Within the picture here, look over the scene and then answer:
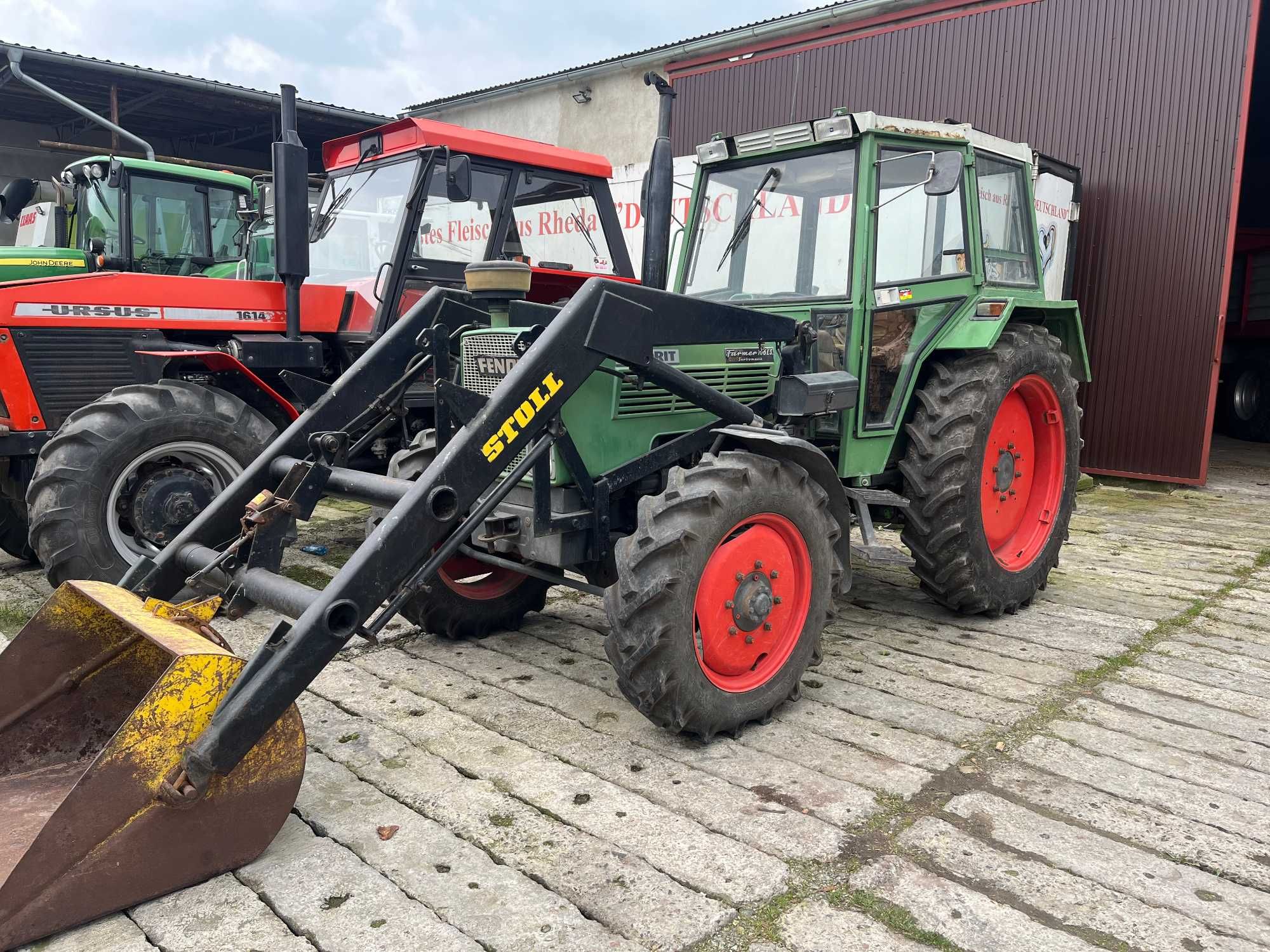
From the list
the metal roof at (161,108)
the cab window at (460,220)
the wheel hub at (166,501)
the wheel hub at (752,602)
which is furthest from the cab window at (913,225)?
the metal roof at (161,108)

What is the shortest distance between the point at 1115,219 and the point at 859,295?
6150 millimetres

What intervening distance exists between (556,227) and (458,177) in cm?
110

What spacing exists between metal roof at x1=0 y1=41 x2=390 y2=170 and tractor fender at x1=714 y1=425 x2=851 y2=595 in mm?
14042

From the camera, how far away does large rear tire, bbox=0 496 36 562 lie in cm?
538

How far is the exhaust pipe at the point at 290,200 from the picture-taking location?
182 inches

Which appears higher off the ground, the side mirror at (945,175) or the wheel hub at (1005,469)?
the side mirror at (945,175)

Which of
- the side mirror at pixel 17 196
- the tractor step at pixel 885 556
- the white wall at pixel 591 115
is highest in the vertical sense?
the white wall at pixel 591 115

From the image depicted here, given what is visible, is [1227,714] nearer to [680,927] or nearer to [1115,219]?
[680,927]

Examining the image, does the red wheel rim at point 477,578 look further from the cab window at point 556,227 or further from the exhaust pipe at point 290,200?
the cab window at point 556,227

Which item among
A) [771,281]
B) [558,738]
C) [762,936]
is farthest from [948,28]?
[762,936]

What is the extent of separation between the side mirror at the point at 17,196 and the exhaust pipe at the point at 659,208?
632 centimetres

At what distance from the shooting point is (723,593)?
3143mm

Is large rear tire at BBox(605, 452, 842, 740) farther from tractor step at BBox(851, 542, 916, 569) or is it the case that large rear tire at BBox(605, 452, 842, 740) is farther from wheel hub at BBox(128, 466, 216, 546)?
wheel hub at BBox(128, 466, 216, 546)

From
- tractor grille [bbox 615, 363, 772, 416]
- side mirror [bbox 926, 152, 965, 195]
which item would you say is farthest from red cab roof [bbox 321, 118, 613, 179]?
Result: side mirror [bbox 926, 152, 965, 195]
